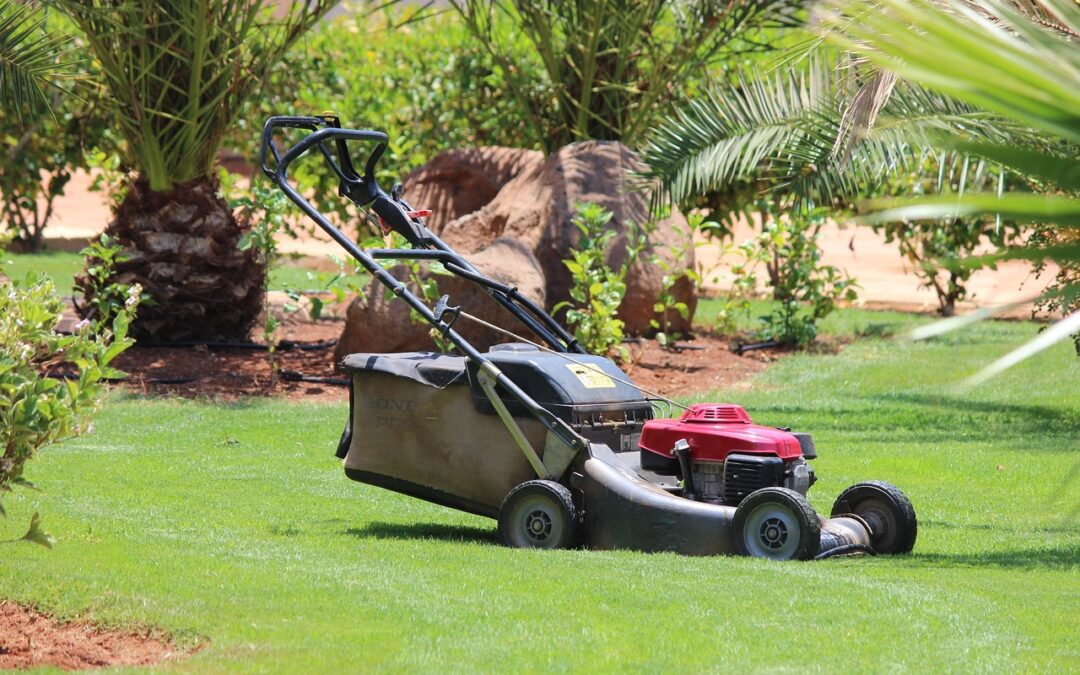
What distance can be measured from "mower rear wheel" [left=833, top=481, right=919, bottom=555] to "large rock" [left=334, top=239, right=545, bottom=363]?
19.0ft

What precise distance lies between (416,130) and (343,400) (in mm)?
8577

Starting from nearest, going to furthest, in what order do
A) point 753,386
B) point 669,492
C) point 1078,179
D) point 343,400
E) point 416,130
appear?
point 1078,179
point 669,492
point 343,400
point 753,386
point 416,130

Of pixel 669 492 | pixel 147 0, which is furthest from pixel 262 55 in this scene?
pixel 669 492

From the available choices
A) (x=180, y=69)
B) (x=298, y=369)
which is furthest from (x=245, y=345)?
(x=180, y=69)

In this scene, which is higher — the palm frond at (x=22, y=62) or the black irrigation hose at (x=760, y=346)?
the palm frond at (x=22, y=62)

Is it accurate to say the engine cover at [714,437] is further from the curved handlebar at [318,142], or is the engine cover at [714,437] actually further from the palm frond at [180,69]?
the palm frond at [180,69]

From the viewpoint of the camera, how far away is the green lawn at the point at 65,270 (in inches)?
699

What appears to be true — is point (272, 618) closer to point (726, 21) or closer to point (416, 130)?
point (726, 21)

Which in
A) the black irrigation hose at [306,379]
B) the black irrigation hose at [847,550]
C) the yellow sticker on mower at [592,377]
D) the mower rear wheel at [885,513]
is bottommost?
the black irrigation hose at [847,550]

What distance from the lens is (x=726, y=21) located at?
46.0 feet

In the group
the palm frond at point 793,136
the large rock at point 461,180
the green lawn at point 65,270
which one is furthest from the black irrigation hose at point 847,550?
the green lawn at point 65,270

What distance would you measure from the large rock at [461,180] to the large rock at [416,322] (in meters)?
3.56

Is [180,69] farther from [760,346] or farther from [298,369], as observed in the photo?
[760,346]

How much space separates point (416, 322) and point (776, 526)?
648 centimetres
